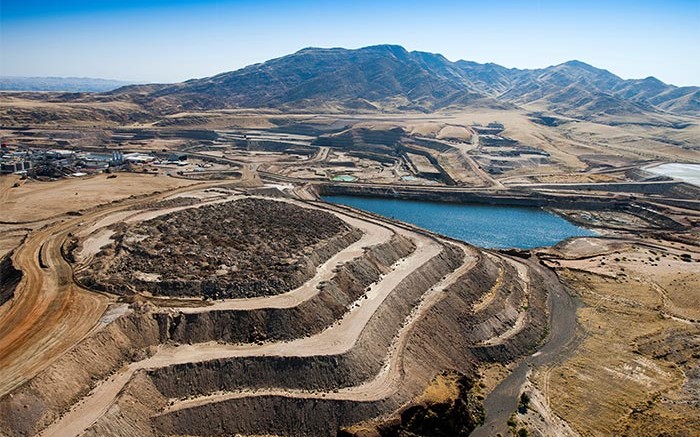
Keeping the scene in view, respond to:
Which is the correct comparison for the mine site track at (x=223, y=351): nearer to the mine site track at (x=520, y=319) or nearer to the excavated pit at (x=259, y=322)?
the excavated pit at (x=259, y=322)

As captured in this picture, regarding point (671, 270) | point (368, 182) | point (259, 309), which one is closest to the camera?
point (259, 309)

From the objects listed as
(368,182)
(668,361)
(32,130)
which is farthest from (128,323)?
(32,130)

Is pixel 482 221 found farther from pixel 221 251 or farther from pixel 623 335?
pixel 221 251

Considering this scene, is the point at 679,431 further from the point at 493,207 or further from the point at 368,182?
the point at 368,182

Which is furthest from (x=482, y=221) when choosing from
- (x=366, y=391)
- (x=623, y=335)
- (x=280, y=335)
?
(x=366, y=391)

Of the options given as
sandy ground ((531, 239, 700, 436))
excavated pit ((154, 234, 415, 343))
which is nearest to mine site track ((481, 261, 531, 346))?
sandy ground ((531, 239, 700, 436))

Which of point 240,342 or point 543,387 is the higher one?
point 240,342
